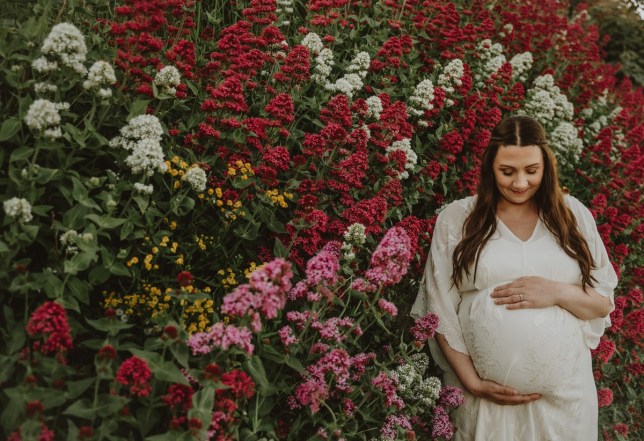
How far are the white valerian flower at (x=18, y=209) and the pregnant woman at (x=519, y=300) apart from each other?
6.87 feet

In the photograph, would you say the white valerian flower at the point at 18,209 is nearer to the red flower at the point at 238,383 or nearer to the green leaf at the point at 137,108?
the green leaf at the point at 137,108

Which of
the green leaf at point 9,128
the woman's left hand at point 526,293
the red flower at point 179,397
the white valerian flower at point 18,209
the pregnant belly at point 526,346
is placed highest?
the green leaf at point 9,128

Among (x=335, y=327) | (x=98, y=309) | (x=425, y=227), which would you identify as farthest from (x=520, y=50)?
(x=98, y=309)

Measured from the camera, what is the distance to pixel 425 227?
3951mm

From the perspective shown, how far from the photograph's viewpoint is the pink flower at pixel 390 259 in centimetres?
282

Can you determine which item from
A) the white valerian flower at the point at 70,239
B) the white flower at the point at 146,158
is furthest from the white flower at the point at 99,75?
the white valerian flower at the point at 70,239

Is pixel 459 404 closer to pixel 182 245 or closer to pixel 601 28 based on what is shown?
pixel 182 245

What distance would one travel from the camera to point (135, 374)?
2.22 metres

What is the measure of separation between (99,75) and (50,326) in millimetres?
1136

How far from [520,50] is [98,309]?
5013mm

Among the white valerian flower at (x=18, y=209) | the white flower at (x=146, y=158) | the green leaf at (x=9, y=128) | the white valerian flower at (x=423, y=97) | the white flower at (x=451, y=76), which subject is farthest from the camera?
the white flower at (x=451, y=76)

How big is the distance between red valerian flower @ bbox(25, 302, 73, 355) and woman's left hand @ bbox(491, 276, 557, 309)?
2.11 m

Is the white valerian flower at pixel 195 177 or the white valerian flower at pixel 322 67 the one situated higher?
the white valerian flower at pixel 322 67

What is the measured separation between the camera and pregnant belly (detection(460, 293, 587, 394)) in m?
3.30
